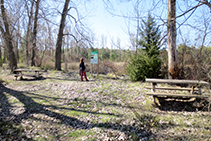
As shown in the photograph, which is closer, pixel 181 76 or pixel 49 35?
pixel 181 76

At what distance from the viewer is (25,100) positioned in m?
6.67

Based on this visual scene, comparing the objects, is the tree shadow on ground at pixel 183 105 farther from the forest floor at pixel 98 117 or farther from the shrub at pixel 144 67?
the shrub at pixel 144 67

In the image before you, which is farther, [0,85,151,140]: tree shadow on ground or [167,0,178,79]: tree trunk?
[167,0,178,79]: tree trunk

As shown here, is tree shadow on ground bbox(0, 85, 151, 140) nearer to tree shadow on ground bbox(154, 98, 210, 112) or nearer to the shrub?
tree shadow on ground bbox(154, 98, 210, 112)

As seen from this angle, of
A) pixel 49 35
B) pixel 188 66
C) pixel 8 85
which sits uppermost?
pixel 49 35

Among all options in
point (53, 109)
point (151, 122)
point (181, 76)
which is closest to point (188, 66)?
point (181, 76)

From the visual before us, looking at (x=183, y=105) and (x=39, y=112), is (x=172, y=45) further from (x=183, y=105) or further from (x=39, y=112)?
(x=39, y=112)

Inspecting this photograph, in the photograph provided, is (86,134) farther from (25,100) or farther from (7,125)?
(25,100)

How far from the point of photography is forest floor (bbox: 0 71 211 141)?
4094mm

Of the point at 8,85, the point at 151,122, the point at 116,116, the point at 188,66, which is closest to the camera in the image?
the point at 151,122

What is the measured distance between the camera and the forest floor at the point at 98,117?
409 cm

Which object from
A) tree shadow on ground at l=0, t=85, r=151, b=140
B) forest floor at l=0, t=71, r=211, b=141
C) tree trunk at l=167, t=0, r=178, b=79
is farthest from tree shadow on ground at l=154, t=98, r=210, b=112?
tree trunk at l=167, t=0, r=178, b=79

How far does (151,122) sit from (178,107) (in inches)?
66.6

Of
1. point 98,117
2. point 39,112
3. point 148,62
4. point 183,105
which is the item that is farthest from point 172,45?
point 39,112
